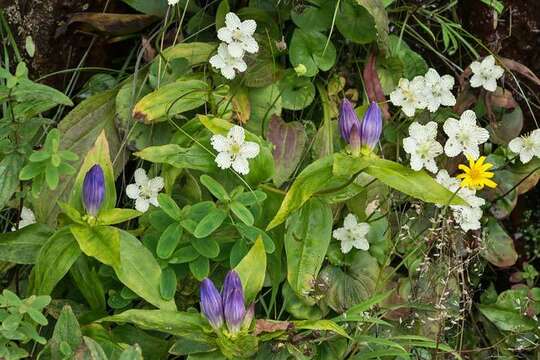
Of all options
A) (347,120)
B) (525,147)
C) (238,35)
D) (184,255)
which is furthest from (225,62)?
(525,147)

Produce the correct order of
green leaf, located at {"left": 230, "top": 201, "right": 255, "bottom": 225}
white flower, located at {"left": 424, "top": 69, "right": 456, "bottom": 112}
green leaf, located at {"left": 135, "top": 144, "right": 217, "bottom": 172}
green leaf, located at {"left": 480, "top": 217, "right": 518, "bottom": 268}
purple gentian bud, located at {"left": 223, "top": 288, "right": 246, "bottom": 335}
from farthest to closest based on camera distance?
green leaf, located at {"left": 480, "top": 217, "right": 518, "bottom": 268}, white flower, located at {"left": 424, "top": 69, "right": 456, "bottom": 112}, green leaf, located at {"left": 135, "top": 144, "right": 217, "bottom": 172}, green leaf, located at {"left": 230, "top": 201, "right": 255, "bottom": 225}, purple gentian bud, located at {"left": 223, "top": 288, "right": 246, "bottom": 335}

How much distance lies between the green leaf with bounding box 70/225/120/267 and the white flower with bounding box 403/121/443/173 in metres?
0.54

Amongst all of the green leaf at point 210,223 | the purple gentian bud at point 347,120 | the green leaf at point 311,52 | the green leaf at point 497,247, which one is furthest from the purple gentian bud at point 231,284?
the green leaf at point 497,247

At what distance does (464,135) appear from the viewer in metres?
1.64

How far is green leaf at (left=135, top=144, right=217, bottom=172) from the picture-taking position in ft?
5.01

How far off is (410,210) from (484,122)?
0.34 metres

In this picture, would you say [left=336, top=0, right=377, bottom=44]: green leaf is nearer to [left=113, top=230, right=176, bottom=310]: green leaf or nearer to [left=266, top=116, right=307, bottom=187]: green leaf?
[left=266, top=116, right=307, bottom=187]: green leaf

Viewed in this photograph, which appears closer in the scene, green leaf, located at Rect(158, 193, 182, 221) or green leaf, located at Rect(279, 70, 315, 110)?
green leaf, located at Rect(158, 193, 182, 221)

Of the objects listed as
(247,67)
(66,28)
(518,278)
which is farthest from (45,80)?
(518,278)

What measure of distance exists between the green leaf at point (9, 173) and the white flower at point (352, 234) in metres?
0.57

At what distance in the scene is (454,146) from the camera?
1644mm

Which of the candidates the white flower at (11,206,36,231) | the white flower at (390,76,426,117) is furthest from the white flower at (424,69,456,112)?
the white flower at (11,206,36,231)

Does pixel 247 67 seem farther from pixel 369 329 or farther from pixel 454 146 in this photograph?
pixel 369 329

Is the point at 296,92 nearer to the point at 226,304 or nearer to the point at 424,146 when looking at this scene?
the point at 424,146
